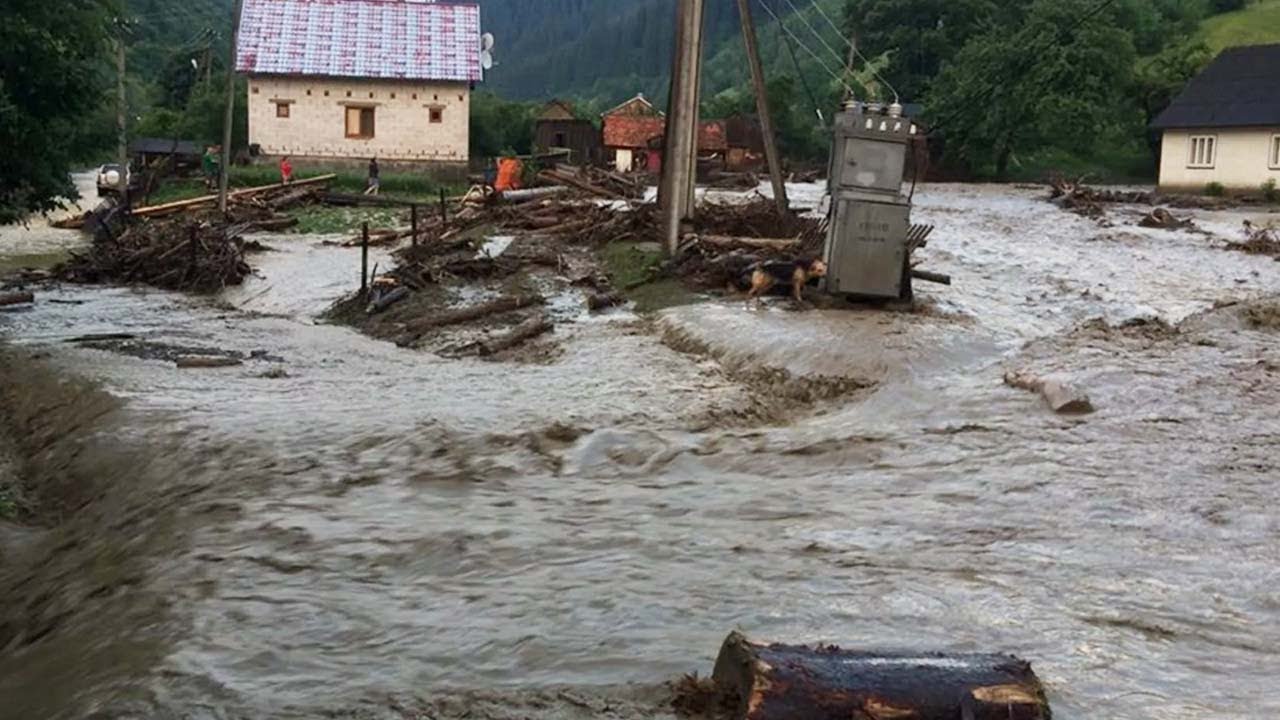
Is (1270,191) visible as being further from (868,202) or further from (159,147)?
(159,147)

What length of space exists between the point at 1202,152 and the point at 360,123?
34854mm

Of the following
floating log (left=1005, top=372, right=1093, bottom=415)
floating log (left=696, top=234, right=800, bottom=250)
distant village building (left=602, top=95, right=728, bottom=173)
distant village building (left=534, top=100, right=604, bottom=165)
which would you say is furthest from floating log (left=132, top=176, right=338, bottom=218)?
floating log (left=1005, top=372, right=1093, bottom=415)

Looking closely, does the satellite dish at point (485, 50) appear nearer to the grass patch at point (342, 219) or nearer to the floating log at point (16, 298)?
the grass patch at point (342, 219)

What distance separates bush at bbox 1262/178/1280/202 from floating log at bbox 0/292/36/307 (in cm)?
4158

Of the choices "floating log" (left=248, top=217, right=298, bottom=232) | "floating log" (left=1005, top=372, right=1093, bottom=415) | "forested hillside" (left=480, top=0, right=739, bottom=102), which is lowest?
"floating log" (left=1005, top=372, right=1093, bottom=415)

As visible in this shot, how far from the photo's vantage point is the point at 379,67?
52156mm

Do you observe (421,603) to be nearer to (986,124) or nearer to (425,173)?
(425,173)


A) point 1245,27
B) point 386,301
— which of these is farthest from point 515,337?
point 1245,27

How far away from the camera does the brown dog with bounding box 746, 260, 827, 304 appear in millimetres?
17000

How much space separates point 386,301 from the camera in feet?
68.7

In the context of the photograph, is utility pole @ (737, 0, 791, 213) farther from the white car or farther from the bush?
the white car

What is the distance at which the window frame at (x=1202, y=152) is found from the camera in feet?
167

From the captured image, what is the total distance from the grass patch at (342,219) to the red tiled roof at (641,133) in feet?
85.5

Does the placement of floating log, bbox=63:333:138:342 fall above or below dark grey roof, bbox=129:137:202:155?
below
